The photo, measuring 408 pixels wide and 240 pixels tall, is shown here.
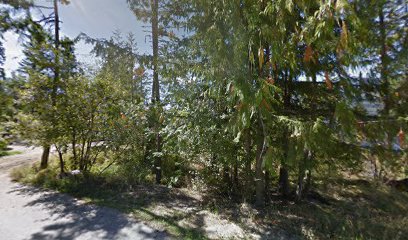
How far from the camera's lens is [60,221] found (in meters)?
5.00

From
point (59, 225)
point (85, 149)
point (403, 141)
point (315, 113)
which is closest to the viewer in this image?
point (403, 141)

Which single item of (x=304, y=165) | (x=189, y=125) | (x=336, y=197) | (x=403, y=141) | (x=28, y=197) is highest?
(x=189, y=125)

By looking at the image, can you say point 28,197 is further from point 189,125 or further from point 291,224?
point 291,224

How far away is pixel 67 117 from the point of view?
7.10m

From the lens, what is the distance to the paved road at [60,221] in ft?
14.5

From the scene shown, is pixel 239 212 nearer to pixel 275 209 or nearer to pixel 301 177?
pixel 275 209

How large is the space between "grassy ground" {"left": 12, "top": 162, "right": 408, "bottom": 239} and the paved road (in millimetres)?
340

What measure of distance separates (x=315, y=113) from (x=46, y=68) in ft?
25.6

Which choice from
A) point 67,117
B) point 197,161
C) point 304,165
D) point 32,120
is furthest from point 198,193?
point 32,120

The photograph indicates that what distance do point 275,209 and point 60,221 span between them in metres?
4.82

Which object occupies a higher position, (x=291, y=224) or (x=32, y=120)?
(x=32, y=120)

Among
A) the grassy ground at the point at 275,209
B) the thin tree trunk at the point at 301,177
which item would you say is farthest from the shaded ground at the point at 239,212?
the thin tree trunk at the point at 301,177

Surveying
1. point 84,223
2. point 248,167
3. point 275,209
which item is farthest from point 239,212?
point 84,223

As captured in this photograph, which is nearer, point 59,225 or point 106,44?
point 59,225
